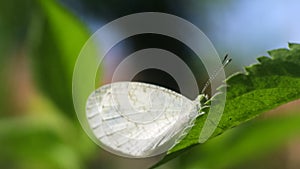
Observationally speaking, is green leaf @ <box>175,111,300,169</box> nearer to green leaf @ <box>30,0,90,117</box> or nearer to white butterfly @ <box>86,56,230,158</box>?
white butterfly @ <box>86,56,230,158</box>

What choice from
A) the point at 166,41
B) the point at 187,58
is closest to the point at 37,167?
the point at 187,58

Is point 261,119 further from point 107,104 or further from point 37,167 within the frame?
point 37,167

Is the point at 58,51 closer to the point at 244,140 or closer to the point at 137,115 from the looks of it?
the point at 137,115

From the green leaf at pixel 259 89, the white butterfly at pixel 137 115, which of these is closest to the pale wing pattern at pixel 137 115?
the white butterfly at pixel 137 115

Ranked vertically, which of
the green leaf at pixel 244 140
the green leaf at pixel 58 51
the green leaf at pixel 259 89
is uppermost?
the green leaf at pixel 58 51

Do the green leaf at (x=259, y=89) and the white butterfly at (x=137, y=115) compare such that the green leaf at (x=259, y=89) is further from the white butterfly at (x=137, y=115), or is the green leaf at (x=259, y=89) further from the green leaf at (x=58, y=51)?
the green leaf at (x=58, y=51)
